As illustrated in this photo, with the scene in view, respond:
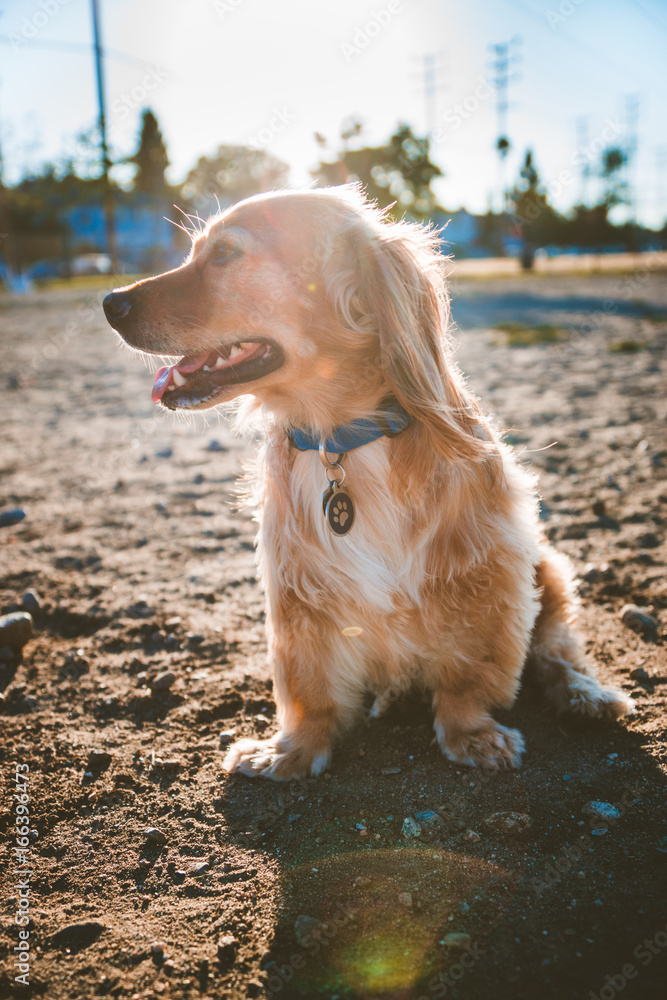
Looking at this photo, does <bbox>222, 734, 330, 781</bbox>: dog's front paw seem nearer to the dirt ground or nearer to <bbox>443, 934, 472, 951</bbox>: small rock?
the dirt ground

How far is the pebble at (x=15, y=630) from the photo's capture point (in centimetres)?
312

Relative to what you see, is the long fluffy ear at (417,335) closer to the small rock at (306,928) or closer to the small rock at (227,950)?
the small rock at (306,928)

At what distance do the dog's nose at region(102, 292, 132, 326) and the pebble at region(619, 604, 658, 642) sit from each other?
2627 millimetres

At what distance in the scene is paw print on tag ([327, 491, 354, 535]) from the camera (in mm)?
2340

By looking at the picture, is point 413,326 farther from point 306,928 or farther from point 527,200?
point 527,200

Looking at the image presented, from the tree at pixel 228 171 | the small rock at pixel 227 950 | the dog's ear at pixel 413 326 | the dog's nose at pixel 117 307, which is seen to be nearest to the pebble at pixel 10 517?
the dog's nose at pixel 117 307

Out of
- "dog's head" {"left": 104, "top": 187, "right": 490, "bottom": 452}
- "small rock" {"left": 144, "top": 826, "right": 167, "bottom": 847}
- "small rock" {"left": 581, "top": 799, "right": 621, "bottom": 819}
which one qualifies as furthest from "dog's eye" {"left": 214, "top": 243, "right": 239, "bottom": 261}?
"small rock" {"left": 581, "top": 799, "right": 621, "bottom": 819}

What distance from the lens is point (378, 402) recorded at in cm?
238

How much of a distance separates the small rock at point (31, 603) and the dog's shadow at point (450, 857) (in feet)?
5.59

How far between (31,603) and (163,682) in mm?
1091

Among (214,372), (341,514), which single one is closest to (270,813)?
(341,514)

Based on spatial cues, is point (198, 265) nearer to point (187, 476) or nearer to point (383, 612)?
point (383, 612)

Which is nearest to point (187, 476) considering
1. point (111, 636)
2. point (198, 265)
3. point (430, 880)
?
point (111, 636)

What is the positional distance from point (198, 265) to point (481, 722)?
206 cm
